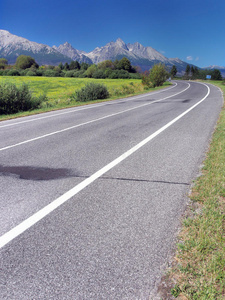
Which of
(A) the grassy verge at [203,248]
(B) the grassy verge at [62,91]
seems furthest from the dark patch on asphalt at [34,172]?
(B) the grassy verge at [62,91]

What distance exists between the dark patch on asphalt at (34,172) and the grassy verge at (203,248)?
2.30m

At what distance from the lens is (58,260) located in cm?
223

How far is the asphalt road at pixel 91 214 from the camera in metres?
2.01

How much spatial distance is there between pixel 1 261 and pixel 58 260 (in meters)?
0.59

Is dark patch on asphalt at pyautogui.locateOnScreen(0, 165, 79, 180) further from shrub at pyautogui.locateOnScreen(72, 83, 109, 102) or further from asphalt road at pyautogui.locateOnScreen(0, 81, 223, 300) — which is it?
shrub at pyautogui.locateOnScreen(72, 83, 109, 102)

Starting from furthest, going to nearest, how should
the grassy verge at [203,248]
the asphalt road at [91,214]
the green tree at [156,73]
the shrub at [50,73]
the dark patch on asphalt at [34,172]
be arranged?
1. the shrub at [50,73]
2. the green tree at [156,73]
3. the dark patch on asphalt at [34,172]
4. the asphalt road at [91,214]
5. the grassy verge at [203,248]

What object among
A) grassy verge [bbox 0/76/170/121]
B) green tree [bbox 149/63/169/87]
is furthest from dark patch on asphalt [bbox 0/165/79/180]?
green tree [bbox 149/63/169/87]

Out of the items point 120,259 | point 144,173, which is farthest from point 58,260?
point 144,173

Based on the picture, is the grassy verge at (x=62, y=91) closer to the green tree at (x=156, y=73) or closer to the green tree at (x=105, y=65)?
the green tree at (x=156, y=73)

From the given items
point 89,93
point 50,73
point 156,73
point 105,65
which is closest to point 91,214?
point 89,93

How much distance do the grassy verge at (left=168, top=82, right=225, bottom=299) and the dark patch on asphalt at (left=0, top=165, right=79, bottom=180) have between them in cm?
230

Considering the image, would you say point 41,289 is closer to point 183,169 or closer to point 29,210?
point 29,210

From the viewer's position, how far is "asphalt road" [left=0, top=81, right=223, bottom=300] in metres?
2.01

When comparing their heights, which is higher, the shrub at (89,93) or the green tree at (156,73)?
the green tree at (156,73)
